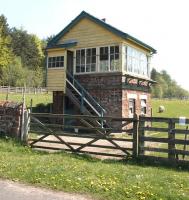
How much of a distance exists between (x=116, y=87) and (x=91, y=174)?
577 inches

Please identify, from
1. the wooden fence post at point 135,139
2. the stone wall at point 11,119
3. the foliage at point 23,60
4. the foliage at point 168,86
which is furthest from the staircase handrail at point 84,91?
the foliage at point 168,86

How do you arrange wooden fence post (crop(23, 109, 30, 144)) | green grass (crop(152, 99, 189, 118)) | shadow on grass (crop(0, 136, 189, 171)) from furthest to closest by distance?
1. green grass (crop(152, 99, 189, 118))
2. wooden fence post (crop(23, 109, 30, 144))
3. shadow on grass (crop(0, 136, 189, 171))

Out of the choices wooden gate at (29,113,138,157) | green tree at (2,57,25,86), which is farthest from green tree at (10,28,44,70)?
wooden gate at (29,113,138,157)

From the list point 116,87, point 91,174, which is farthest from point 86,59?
point 91,174

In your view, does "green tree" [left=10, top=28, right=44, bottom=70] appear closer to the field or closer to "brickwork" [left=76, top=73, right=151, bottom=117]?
"brickwork" [left=76, top=73, right=151, bottom=117]

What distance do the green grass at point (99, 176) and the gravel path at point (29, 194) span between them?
308mm

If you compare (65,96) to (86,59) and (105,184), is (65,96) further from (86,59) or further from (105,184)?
(105,184)

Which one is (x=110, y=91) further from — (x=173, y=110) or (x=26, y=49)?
(x=26, y=49)

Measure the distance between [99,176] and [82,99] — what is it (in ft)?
47.8

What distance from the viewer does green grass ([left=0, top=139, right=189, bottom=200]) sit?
7.86 meters

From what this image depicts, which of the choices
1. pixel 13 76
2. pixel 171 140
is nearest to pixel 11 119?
pixel 171 140

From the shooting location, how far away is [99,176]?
30.3 feet

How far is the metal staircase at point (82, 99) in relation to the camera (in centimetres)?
2344

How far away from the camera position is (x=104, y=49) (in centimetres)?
2456
